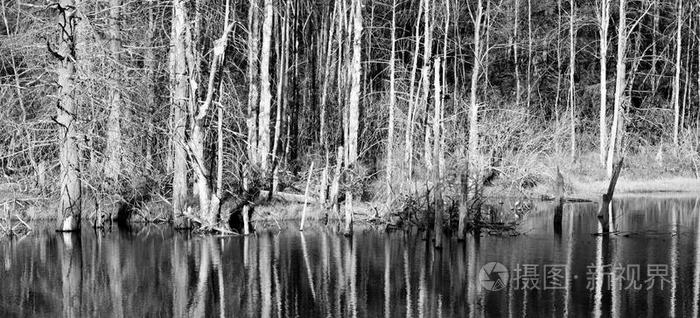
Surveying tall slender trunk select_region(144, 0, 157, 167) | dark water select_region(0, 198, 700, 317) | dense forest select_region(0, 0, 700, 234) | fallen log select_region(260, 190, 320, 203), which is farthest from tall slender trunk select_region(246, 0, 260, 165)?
dark water select_region(0, 198, 700, 317)

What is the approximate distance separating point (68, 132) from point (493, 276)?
1134 centimetres

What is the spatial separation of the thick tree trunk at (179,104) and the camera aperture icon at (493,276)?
875 cm

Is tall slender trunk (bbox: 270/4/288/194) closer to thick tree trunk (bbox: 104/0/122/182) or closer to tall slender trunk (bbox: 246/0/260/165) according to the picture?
tall slender trunk (bbox: 246/0/260/165)

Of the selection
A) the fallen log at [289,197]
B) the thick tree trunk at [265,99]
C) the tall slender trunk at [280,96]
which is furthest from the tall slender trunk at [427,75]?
the thick tree trunk at [265,99]

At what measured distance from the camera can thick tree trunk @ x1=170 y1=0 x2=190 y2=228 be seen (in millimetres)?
22328

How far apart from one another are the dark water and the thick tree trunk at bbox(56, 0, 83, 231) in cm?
71

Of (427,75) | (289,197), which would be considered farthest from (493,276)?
(289,197)

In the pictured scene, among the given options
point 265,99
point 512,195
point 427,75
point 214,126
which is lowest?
point 512,195

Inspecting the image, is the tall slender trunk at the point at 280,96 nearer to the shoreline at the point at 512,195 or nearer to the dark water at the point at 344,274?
the shoreline at the point at 512,195

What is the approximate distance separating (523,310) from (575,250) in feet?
21.5

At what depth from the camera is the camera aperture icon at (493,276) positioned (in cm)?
1633

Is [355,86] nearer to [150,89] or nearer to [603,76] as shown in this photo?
[150,89]

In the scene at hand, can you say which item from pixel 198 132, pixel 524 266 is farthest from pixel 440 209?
pixel 198 132

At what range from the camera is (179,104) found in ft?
74.6
